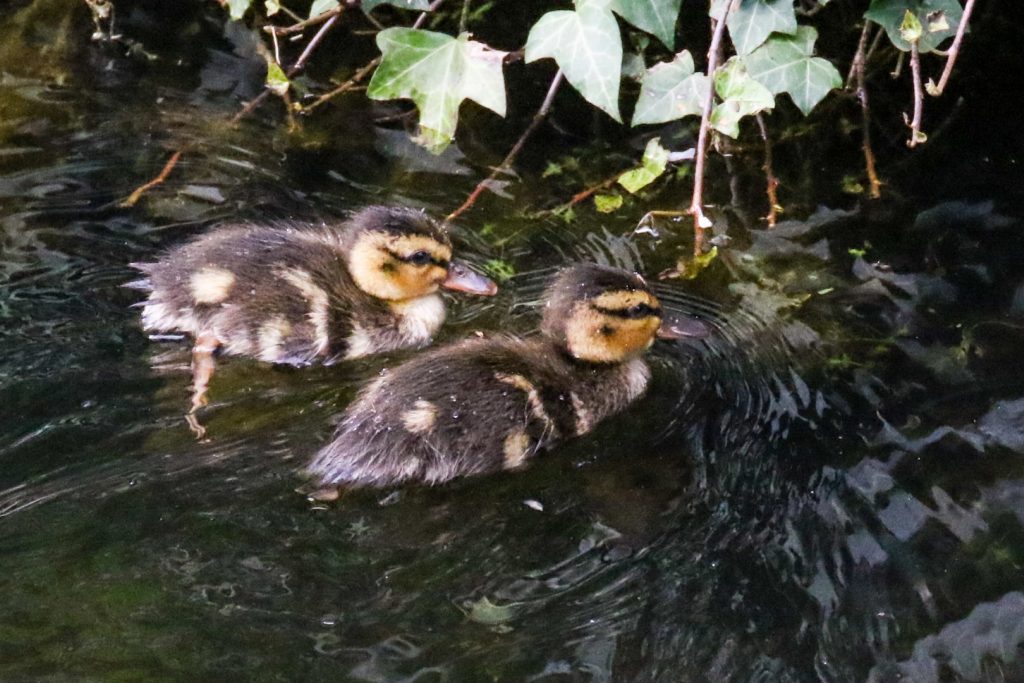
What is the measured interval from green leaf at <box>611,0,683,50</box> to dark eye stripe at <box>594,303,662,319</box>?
0.57 meters

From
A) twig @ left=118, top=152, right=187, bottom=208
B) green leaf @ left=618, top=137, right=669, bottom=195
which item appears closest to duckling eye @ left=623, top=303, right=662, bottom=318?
green leaf @ left=618, top=137, right=669, bottom=195

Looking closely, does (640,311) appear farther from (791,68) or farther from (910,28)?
(910,28)

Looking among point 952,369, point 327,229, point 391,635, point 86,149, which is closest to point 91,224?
point 86,149

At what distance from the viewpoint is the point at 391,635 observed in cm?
218

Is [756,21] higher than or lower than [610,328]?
higher

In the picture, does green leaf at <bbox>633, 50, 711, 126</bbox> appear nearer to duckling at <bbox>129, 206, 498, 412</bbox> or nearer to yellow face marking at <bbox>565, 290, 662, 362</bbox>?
yellow face marking at <bbox>565, 290, 662, 362</bbox>

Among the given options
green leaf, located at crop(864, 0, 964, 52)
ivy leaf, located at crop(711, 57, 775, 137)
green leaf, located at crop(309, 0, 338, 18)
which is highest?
green leaf, located at crop(864, 0, 964, 52)

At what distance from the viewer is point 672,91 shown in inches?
114

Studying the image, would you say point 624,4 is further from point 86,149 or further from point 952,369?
point 86,149

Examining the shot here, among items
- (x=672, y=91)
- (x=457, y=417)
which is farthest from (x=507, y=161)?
(x=457, y=417)

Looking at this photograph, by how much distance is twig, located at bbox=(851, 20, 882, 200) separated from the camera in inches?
125

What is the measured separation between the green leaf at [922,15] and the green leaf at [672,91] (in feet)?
1.37

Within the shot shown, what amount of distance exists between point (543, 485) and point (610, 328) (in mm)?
431

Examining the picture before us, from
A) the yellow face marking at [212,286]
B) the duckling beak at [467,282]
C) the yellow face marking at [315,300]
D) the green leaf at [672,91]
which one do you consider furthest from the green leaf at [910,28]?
the yellow face marking at [212,286]
